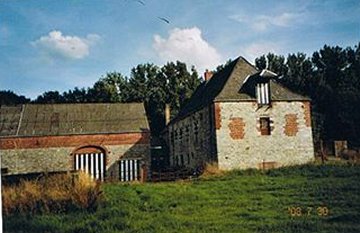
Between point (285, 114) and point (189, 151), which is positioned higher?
point (285, 114)

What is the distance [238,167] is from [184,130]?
479cm

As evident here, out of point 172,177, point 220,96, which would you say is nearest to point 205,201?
point 172,177

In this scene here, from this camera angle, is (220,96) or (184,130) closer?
(220,96)

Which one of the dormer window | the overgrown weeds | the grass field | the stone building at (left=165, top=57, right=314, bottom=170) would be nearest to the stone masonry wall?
the stone building at (left=165, top=57, right=314, bottom=170)

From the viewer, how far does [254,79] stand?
47.3ft

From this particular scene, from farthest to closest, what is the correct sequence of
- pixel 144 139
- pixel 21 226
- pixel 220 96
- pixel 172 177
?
pixel 144 139 → pixel 220 96 → pixel 172 177 → pixel 21 226

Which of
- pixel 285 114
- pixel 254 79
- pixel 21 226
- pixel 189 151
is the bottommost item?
pixel 21 226

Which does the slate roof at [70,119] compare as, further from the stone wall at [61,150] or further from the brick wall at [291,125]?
Result: the brick wall at [291,125]

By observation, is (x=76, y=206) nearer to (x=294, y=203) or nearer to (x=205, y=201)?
(x=205, y=201)

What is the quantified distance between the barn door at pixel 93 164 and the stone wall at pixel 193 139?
11.6 feet

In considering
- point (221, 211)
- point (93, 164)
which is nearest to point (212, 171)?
point (93, 164)

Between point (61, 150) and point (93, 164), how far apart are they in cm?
144

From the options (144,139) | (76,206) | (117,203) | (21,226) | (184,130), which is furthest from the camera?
(184,130)

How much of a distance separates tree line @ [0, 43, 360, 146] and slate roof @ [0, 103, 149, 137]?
78 cm
